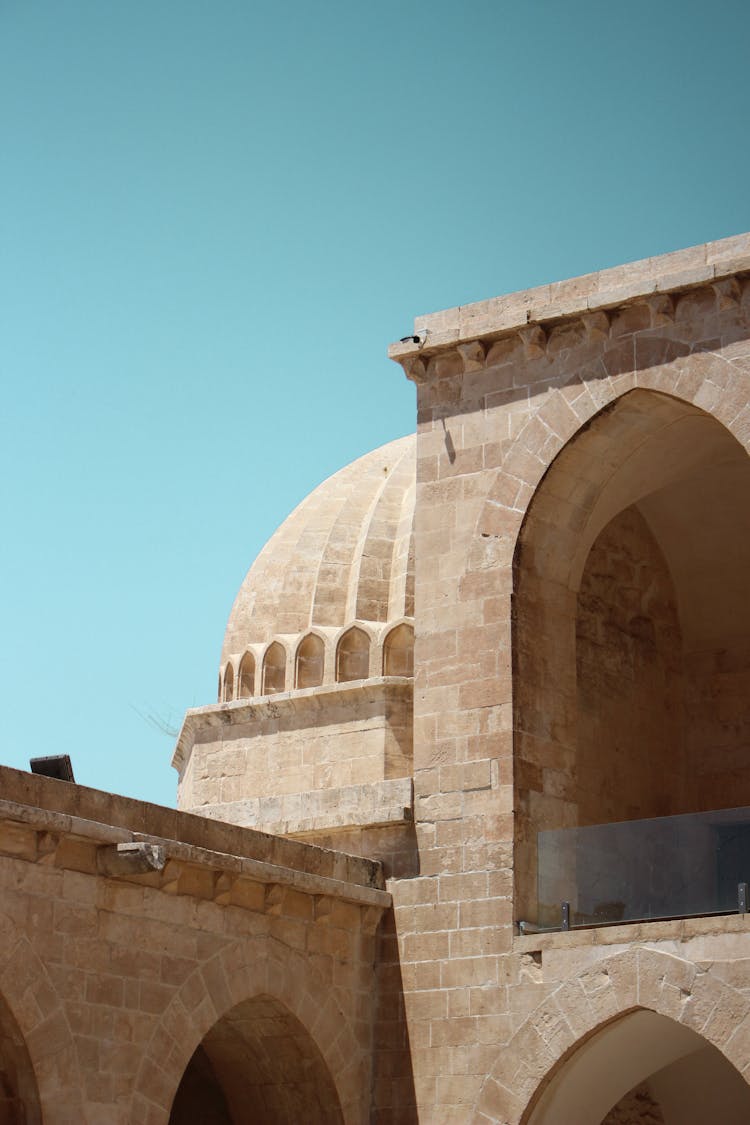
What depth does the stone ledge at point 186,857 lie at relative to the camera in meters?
9.88

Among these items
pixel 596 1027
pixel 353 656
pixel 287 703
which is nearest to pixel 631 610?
pixel 353 656

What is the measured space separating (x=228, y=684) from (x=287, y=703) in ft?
2.91

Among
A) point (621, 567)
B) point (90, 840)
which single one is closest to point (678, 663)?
point (621, 567)

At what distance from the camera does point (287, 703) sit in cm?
1441

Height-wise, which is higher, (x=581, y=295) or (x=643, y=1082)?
(x=581, y=295)

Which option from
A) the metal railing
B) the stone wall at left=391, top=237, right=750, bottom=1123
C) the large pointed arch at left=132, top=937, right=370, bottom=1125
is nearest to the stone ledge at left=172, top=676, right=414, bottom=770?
the stone wall at left=391, top=237, right=750, bottom=1123

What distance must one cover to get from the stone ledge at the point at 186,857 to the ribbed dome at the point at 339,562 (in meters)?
2.75

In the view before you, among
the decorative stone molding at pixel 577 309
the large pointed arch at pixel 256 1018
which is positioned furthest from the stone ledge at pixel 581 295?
the large pointed arch at pixel 256 1018

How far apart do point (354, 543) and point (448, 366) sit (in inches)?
86.7

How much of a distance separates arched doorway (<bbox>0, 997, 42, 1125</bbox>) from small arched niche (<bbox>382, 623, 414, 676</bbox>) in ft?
16.2

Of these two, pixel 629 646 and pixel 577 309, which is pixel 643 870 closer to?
pixel 629 646

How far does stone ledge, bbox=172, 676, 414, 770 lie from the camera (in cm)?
1393

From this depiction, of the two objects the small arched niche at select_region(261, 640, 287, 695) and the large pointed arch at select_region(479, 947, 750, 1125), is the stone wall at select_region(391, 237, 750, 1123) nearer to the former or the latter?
the large pointed arch at select_region(479, 947, 750, 1125)

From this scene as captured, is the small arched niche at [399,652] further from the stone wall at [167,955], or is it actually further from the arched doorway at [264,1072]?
the arched doorway at [264,1072]
